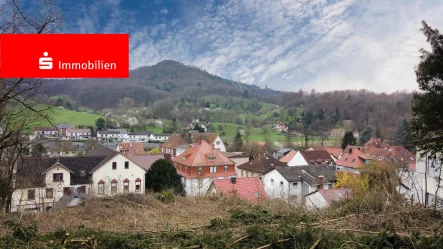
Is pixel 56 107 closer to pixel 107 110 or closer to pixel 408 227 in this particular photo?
pixel 408 227

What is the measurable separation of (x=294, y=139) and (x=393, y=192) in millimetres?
61013

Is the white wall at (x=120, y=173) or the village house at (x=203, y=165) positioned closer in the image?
the white wall at (x=120, y=173)

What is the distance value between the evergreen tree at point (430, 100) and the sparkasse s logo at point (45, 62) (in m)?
8.25

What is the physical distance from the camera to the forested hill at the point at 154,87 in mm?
88688

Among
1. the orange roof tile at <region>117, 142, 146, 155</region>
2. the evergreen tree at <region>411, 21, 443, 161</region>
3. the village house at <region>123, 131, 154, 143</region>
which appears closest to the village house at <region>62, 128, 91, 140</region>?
the village house at <region>123, 131, 154, 143</region>

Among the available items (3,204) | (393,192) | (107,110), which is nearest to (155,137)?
(107,110)

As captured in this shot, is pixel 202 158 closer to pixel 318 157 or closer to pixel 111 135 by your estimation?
pixel 318 157

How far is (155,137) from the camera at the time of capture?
233ft

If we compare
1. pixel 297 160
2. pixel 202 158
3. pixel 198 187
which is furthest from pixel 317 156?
pixel 198 187

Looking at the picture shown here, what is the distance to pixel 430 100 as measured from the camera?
296 inches

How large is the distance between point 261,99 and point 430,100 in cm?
11289

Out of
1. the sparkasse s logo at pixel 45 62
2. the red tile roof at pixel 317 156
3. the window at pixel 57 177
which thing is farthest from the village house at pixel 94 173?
the red tile roof at pixel 317 156

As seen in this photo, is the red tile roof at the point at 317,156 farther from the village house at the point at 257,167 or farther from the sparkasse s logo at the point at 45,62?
the sparkasse s logo at the point at 45,62

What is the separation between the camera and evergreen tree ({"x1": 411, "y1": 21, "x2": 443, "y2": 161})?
294 inches
